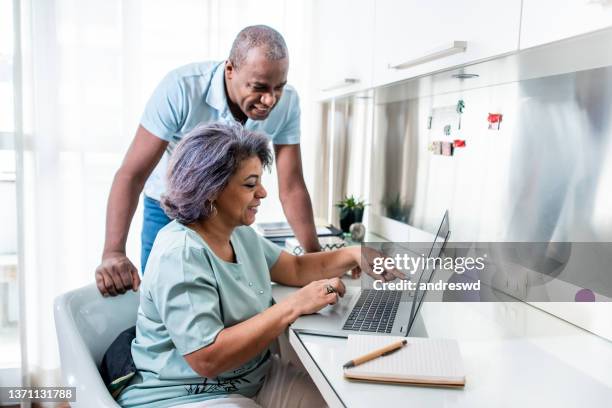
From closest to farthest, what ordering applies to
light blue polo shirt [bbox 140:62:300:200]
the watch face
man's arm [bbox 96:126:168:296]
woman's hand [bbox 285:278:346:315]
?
woman's hand [bbox 285:278:346:315] → man's arm [bbox 96:126:168:296] → light blue polo shirt [bbox 140:62:300:200] → the watch face

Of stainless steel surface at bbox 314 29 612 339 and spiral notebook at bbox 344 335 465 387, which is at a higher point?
stainless steel surface at bbox 314 29 612 339

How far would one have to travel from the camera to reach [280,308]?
40.8 inches

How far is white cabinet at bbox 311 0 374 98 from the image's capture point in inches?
64.0

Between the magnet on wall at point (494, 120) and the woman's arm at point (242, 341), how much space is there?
0.80 m

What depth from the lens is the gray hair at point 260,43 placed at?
1336 mm

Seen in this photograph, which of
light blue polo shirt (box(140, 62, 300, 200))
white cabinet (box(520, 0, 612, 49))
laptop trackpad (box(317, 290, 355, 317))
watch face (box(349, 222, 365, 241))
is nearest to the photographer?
white cabinet (box(520, 0, 612, 49))

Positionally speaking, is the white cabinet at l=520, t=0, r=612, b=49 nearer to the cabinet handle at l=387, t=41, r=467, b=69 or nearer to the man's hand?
the cabinet handle at l=387, t=41, r=467, b=69

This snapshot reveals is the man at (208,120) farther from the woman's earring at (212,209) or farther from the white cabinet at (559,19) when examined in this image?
the white cabinet at (559,19)

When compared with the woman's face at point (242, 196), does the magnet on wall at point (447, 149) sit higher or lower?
higher

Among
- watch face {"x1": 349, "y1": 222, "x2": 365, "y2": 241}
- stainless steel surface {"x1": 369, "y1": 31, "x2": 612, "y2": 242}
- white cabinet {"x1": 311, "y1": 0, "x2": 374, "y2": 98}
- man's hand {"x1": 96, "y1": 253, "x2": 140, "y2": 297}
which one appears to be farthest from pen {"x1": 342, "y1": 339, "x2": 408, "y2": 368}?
watch face {"x1": 349, "y1": 222, "x2": 365, "y2": 241}

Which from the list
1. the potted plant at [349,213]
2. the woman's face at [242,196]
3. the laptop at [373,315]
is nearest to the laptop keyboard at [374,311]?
the laptop at [373,315]

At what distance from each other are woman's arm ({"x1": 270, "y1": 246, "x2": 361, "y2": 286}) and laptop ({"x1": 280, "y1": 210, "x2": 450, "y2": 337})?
0.13 meters

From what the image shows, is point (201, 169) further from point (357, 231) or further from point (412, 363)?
point (357, 231)

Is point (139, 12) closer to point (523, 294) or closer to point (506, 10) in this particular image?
point (506, 10)
